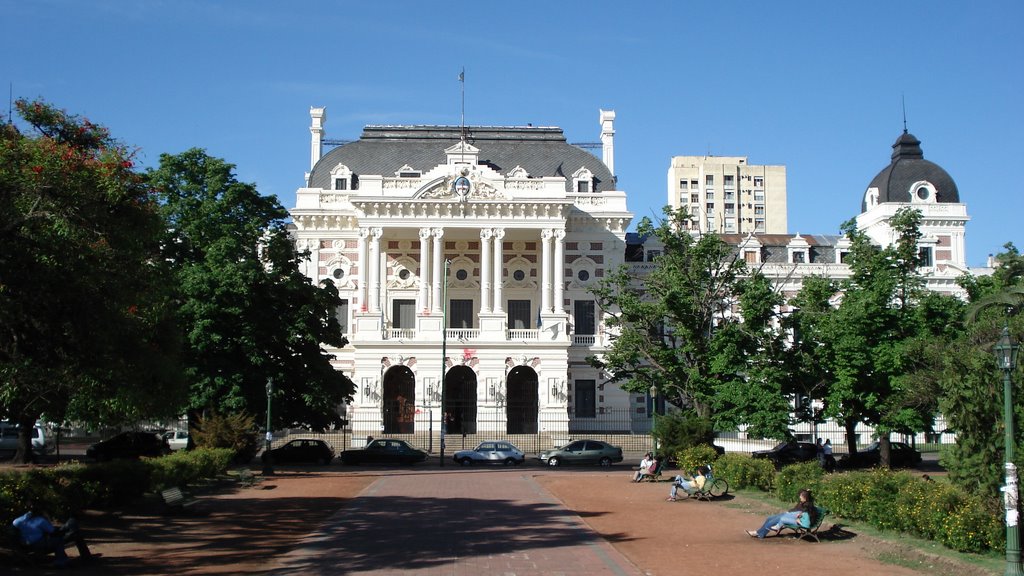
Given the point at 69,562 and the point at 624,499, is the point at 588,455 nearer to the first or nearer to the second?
the point at 624,499

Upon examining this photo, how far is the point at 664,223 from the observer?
1626 inches

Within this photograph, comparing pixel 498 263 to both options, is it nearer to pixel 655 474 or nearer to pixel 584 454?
pixel 584 454

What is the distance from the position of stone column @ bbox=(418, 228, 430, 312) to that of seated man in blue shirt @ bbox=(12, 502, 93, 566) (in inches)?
1667

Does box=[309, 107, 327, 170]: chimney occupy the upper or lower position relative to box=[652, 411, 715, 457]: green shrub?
upper

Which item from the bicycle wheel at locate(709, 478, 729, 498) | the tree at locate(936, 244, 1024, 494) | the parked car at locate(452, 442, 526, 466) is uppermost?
the tree at locate(936, 244, 1024, 494)

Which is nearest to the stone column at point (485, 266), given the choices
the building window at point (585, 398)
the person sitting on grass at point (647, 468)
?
the building window at point (585, 398)

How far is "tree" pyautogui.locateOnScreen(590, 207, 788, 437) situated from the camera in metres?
34.4

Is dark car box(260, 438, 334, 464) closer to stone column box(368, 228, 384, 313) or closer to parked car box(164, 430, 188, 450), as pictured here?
parked car box(164, 430, 188, 450)

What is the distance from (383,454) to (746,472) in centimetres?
2097

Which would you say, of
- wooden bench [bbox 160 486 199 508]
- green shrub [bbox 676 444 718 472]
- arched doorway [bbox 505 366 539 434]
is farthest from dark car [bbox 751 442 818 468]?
wooden bench [bbox 160 486 199 508]

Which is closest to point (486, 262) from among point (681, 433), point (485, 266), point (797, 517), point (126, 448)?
point (485, 266)

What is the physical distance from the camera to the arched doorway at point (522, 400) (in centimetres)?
5669

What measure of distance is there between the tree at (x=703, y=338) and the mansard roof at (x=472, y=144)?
2251 centimetres

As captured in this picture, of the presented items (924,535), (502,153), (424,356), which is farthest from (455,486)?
(502,153)
